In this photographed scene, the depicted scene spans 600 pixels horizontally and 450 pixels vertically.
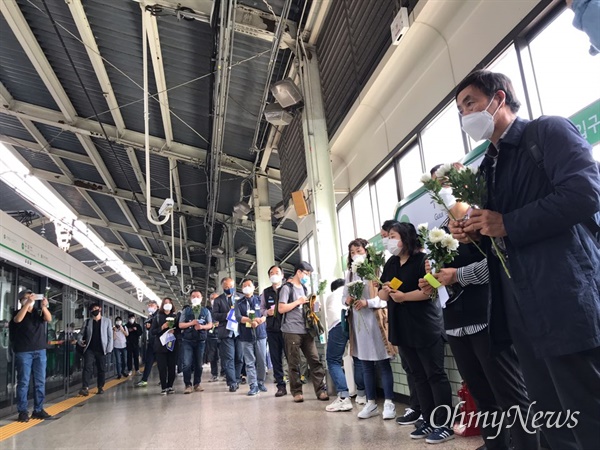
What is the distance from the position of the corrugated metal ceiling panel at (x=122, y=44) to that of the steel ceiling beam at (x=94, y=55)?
0.08 m

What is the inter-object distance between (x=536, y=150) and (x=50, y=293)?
8.13 metres

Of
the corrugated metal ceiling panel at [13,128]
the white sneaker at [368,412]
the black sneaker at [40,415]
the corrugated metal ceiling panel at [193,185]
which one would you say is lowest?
the black sneaker at [40,415]

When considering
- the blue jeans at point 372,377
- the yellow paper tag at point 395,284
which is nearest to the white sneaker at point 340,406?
the blue jeans at point 372,377

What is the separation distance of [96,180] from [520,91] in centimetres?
1075

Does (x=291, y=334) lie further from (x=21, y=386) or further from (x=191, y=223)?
(x=191, y=223)

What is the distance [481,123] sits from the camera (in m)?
1.56

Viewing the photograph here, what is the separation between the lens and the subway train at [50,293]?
5.89 metres

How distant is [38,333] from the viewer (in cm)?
539

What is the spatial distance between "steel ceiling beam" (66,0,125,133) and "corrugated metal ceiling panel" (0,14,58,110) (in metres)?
1.03

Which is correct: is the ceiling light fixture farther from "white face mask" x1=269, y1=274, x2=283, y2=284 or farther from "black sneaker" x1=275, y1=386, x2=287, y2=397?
"black sneaker" x1=275, y1=386, x2=287, y2=397

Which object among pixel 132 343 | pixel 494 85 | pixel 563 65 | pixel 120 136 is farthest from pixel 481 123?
pixel 132 343

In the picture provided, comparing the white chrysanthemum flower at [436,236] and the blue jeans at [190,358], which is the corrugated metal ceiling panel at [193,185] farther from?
the white chrysanthemum flower at [436,236]

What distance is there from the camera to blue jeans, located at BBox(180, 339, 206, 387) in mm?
6918

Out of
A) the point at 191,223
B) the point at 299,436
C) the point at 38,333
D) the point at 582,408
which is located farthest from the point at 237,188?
the point at 582,408
